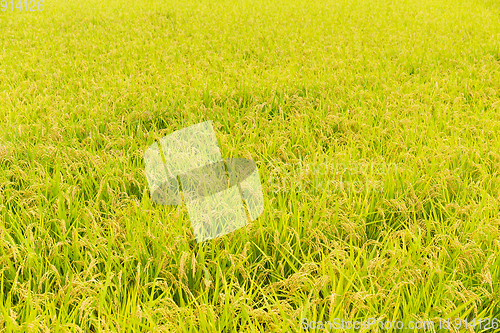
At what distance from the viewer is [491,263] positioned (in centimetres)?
227

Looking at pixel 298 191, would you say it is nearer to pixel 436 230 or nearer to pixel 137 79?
pixel 436 230

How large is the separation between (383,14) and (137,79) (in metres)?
8.46

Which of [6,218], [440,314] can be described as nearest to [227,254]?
[440,314]
